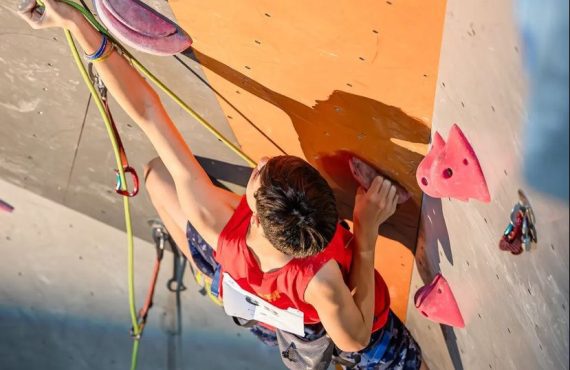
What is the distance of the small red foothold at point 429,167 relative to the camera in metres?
1.68

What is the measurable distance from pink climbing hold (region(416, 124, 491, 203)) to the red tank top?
255mm

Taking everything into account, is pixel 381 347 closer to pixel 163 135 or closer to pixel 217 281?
pixel 217 281

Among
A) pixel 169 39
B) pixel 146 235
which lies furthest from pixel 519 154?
pixel 146 235

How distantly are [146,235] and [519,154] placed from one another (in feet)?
4.95

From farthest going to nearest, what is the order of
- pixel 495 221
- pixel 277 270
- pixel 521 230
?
pixel 277 270, pixel 495 221, pixel 521 230

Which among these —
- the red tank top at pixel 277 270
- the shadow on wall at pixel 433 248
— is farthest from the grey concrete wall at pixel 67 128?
the shadow on wall at pixel 433 248

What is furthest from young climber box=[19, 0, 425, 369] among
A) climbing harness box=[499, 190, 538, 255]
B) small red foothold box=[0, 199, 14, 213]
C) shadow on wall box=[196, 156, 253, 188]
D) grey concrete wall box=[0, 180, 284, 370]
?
small red foothold box=[0, 199, 14, 213]

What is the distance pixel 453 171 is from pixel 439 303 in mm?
458

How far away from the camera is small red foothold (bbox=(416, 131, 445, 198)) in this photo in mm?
1678

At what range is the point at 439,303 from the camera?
6.59 ft

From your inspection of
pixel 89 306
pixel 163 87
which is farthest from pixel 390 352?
pixel 89 306

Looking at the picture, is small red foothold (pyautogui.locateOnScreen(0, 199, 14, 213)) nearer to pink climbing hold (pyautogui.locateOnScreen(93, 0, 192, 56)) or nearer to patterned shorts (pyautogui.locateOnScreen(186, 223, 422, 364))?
patterned shorts (pyautogui.locateOnScreen(186, 223, 422, 364))

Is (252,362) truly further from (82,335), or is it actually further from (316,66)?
(316,66)

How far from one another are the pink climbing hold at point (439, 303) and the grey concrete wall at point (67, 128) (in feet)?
1.67
